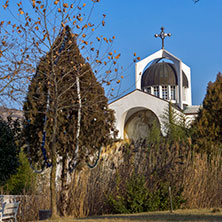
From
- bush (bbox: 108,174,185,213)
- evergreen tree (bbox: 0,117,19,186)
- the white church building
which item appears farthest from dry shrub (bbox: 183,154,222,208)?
the white church building

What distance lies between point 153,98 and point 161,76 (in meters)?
5.93

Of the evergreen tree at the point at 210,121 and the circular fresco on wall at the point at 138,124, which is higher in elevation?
the circular fresco on wall at the point at 138,124

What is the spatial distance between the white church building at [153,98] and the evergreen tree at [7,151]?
16.4 meters

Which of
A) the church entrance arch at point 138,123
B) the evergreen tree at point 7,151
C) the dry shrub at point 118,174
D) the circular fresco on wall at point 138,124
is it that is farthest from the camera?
the circular fresco on wall at point 138,124

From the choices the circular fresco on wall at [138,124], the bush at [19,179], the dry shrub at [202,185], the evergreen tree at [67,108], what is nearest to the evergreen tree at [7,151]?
the evergreen tree at [67,108]

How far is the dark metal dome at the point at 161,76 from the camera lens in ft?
116

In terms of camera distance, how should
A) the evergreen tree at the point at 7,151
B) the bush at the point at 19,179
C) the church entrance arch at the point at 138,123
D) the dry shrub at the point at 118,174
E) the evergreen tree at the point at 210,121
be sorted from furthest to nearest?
the church entrance arch at the point at 138,123 < the evergreen tree at the point at 210,121 < the bush at the point at 19,179 < the evergreen tree at the point at 7,151 < the dry shrub at the point at 118,174

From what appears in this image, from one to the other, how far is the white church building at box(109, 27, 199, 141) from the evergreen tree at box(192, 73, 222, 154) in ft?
30.4

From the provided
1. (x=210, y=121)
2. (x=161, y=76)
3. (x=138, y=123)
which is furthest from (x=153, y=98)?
(x=210, y=121)

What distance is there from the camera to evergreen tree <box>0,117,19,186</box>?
11375mm

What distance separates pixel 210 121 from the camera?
17.5m

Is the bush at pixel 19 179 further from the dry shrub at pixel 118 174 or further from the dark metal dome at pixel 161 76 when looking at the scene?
the dark metal dome at pixel 161 76

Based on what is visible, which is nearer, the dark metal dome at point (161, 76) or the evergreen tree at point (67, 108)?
the evergreen tree at point (67, 108)

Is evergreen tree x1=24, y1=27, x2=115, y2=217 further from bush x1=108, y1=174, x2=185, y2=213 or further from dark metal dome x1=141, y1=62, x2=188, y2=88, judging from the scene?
dark metal dome x1=141, y1=62, x2=188, y2=88
